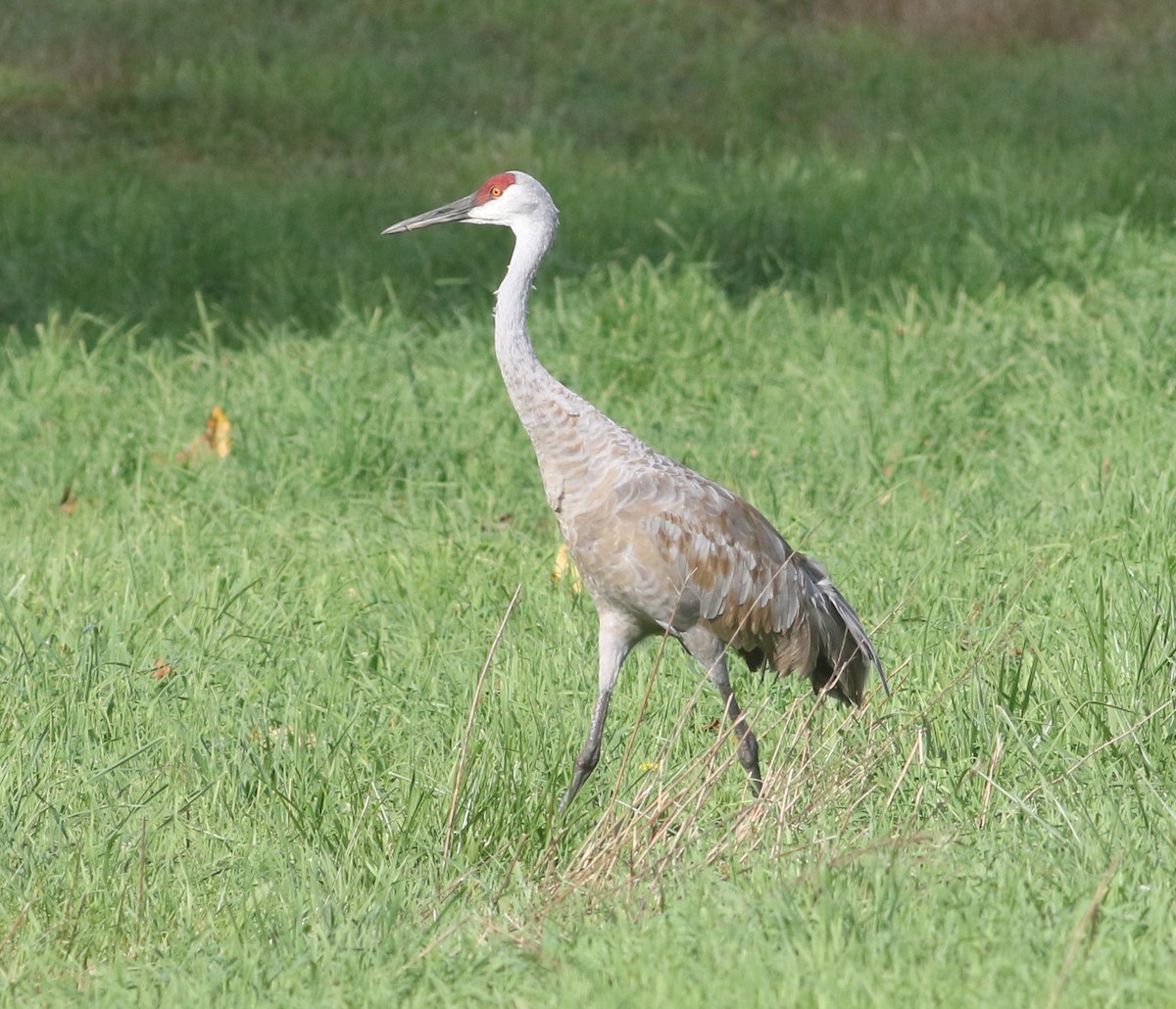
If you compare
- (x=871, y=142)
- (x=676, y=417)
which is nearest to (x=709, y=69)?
(x=871, y=142)

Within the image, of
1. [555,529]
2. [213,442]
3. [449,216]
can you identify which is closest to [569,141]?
[213,442]

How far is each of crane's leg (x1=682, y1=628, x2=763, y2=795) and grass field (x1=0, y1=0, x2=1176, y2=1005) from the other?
9 cm

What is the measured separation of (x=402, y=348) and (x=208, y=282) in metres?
1.67

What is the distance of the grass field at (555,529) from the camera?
125 inches

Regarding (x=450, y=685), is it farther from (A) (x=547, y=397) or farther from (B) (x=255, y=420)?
(B) (x=255, y=420)

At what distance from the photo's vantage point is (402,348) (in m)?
7.70

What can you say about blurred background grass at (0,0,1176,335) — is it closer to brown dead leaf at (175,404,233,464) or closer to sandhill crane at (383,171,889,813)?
brown dead leaf at (175,404,233,464)

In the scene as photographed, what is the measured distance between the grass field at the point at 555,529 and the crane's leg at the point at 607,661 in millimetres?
89

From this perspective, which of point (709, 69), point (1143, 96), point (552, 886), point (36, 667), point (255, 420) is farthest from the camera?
point (709, 69)

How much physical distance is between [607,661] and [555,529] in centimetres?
187

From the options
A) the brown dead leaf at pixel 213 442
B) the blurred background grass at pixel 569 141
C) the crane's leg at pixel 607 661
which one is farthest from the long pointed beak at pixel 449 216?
the blurred background grass at pixel 569 141

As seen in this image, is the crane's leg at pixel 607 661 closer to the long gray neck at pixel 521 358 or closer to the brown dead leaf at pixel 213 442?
the long gray neck at pixel 521 358

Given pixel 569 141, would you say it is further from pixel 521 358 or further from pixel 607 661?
pixel 607 661

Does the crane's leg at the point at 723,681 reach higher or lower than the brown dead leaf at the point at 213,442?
higher
